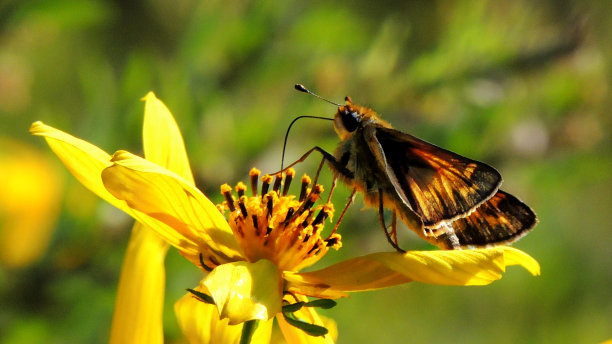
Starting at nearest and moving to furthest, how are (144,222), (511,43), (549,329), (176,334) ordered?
(144,222), (176,334), (511,43), (549,329)

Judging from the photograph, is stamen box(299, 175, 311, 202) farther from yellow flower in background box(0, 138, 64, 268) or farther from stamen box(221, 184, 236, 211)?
yellow flower in background box(0, 138, 64, 268)

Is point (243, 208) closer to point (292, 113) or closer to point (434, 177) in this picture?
point (434, 177)

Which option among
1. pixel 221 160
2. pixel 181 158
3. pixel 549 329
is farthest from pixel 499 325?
pixel 181 158

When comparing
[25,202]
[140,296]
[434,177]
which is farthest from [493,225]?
[25,202]

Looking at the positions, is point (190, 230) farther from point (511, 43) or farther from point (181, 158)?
point (511, 43)

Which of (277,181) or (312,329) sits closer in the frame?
(312,329)

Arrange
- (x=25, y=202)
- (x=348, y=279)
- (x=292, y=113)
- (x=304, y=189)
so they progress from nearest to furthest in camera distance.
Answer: (x=348, y=279), (x=304, y=189), (x=292, y=113), (x=25, y=202)

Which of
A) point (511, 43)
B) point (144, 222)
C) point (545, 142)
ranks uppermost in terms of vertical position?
point (511, 43)
